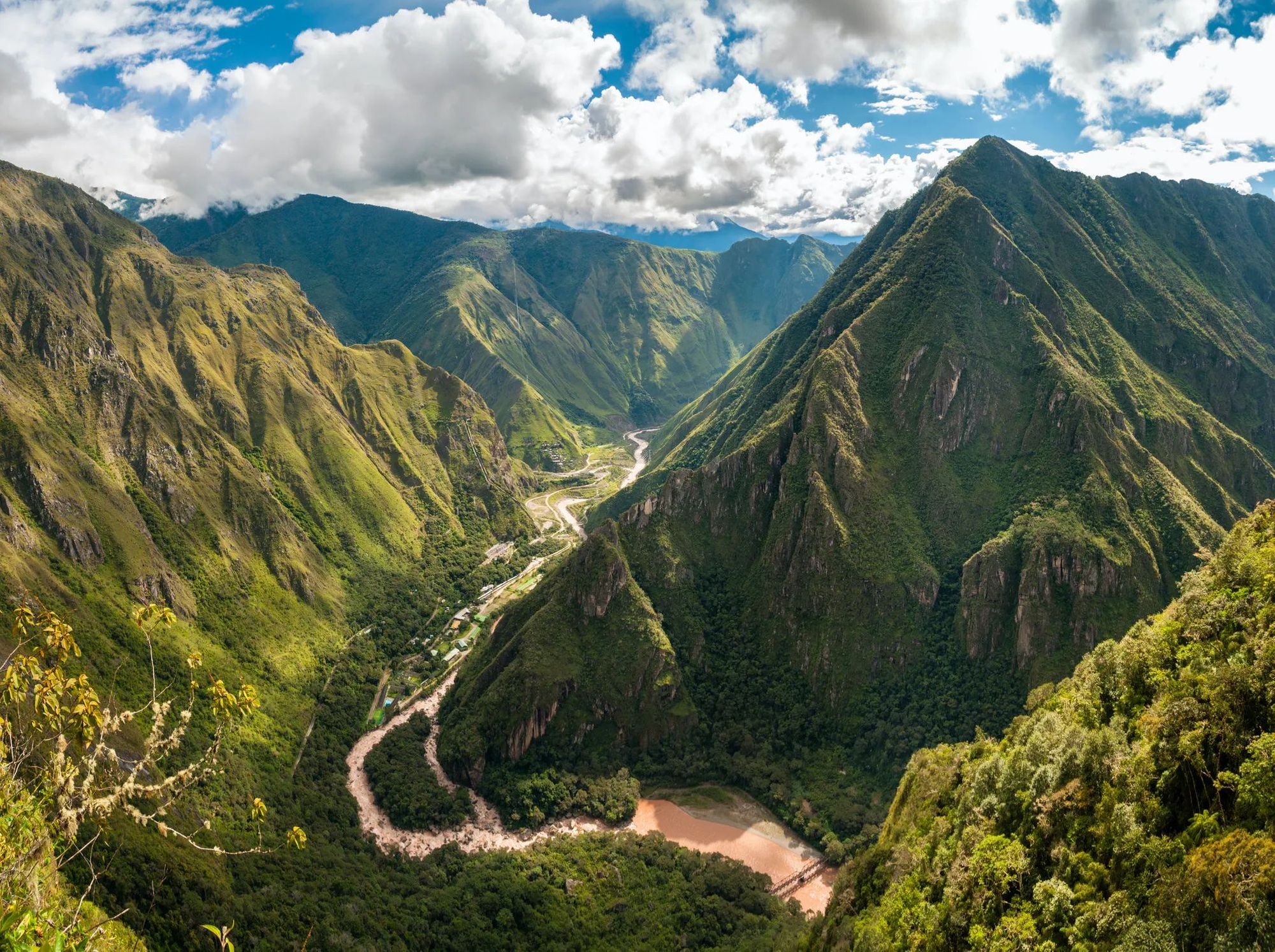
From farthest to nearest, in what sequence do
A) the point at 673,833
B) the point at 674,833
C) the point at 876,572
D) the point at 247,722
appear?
1. the point at 876,572
2. the point at 247,722
3. the point at 674,833
4. the point at 673,833

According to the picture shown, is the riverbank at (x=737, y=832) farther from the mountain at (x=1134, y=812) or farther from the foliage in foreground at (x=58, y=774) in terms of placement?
the foliage in foreground at (x=58, y=774)

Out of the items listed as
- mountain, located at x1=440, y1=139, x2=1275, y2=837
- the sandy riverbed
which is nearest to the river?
the sandy riverbed

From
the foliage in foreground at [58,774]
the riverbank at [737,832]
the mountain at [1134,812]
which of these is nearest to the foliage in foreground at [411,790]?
the riverbank at [737,832]

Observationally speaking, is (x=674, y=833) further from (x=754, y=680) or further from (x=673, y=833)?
(x=754, y=680)

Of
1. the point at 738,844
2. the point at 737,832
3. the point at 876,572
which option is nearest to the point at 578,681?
the point at 737,832

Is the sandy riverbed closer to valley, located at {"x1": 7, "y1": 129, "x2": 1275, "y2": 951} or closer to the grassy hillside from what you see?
valley, located at {"x1": 7, "y1": 129, "x2": 1275, "y2": 951}

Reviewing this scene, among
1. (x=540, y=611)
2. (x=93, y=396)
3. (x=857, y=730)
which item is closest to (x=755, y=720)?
(x=857, y=730)
